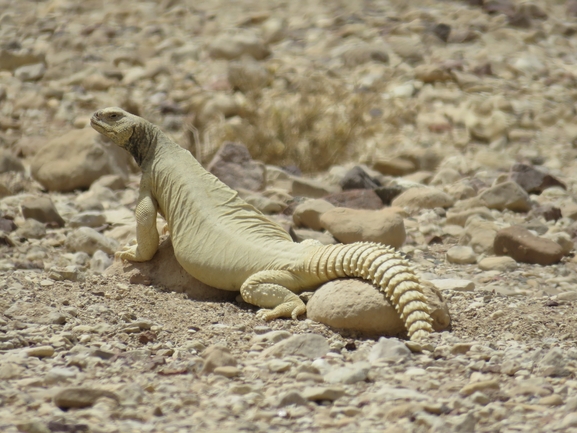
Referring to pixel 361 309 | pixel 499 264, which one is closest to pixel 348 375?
pixel 361 309

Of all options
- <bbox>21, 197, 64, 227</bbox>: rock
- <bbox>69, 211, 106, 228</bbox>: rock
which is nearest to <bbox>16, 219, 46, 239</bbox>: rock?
<bbox>21, 197, 64, 227</bbox>: rock

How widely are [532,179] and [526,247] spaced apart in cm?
269

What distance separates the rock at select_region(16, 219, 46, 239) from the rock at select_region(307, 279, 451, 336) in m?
3.68

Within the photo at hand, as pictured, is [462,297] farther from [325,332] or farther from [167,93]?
[167,93]

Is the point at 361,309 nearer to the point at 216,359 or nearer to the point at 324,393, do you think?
the point at 216,359

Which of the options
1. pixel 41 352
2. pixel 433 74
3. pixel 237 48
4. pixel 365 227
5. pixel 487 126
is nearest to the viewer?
pixel 41 352

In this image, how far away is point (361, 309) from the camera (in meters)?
A: 4.82

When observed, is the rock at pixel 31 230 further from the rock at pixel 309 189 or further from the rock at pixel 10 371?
the rock at pixel 10 371

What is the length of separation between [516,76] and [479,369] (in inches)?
419

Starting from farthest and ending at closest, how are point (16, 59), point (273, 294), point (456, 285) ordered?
point (16, 59)
point (456, 285)
point (273, 294)

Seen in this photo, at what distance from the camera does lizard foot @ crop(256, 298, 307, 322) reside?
5.11 metres

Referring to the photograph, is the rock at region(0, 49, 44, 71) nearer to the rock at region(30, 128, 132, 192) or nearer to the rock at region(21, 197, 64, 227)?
the rock at region(30, 128, 132, 192)

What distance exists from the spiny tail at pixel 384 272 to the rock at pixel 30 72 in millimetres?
10254

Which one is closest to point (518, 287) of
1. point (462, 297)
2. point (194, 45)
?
point (462, 297)
